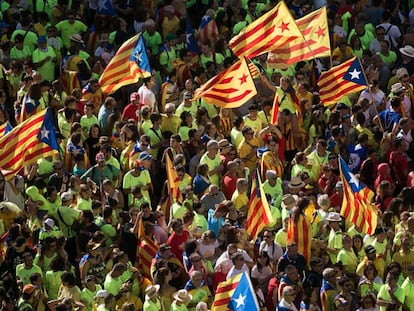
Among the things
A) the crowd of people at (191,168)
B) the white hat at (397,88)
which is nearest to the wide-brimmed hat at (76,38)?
the crowd of people at (191,168)

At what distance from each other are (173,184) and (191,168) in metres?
1.62

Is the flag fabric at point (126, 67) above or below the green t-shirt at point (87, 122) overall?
above

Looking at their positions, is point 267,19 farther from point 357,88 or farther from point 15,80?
point 15,80

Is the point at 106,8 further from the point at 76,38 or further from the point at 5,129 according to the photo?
the point at 5,129

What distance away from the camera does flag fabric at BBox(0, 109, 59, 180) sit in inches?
1134

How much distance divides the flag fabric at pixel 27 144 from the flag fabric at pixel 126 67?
329 centimetres

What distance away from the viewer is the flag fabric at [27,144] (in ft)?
94.5

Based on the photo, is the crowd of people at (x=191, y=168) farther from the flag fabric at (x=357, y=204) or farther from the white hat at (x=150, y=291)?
the flag fabric at (x=357, y=204)

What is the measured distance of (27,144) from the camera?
28984 mm

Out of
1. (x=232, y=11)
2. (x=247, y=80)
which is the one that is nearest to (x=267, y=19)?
(x=247, y=80)

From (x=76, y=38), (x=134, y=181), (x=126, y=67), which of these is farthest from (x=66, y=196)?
(x=76, y=38)

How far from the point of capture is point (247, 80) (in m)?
30.5

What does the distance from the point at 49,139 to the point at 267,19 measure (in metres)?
4.51

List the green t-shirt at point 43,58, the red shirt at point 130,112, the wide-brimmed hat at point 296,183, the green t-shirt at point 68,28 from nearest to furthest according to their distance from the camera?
1. the wide-brimmed hat at point 296,183
2. the red shirt at point 130,112
3. the green t-shirt at point 43,58
4. the green t-shirt at point 68,28
